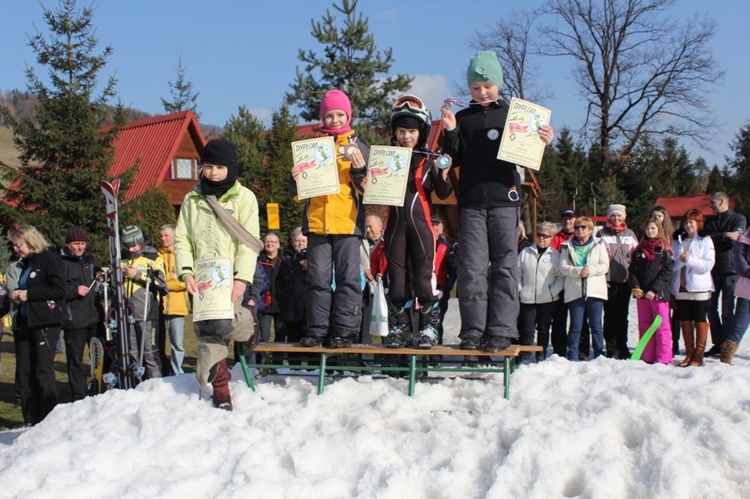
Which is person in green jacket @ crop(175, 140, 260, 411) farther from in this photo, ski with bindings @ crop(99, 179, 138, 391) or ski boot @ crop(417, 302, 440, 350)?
ski with bindings @ crop(99, 179, 138, 391)

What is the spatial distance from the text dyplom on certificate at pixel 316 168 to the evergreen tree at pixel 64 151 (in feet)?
56.0

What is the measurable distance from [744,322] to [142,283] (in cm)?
737

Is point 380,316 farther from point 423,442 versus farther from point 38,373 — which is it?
point 38,373

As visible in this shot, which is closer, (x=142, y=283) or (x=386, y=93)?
(x=142, y=283)

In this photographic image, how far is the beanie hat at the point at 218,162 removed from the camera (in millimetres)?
5797

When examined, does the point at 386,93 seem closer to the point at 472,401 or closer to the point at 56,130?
the point at 56,130

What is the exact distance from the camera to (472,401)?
5.50 metres

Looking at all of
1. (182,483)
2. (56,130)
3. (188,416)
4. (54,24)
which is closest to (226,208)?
(188,416)

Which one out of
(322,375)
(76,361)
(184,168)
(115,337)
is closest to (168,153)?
(184,168)

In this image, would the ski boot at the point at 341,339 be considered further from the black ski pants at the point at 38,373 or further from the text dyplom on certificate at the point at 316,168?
the black ski pants at the point at 38,373

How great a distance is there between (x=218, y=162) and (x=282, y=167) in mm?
20088

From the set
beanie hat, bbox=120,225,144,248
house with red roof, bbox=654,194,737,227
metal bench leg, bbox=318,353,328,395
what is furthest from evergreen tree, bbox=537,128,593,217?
metal bench leg, bbox=318,353,328,395

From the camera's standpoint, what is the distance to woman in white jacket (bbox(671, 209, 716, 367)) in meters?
9.38

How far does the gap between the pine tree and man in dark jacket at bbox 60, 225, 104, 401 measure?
16064 millimetres
